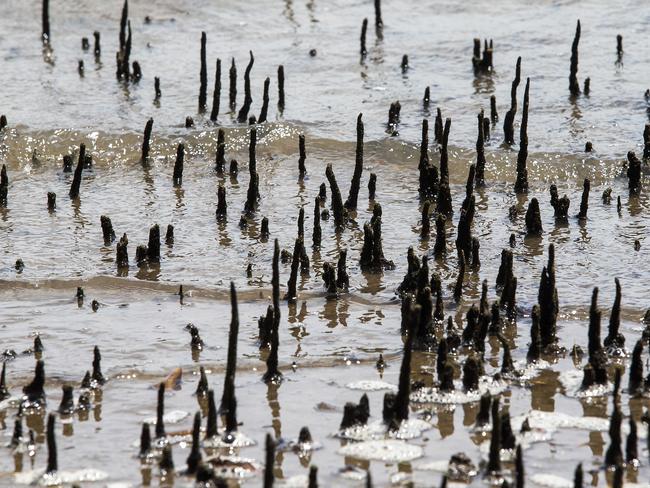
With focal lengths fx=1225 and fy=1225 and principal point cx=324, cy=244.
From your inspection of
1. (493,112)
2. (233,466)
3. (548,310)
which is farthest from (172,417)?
(493,112)

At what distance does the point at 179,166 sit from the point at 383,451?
6.13m

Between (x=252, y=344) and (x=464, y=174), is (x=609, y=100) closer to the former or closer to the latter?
(x=464, y=174)

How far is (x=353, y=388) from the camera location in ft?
24.3

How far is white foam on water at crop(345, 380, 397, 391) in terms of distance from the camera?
7.39 m

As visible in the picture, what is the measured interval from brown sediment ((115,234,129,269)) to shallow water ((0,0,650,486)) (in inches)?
4.6

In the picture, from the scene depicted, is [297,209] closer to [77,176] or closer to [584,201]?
[77,176]

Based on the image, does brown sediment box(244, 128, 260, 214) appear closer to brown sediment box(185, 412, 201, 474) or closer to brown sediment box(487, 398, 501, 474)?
brown sediment box(185, 412, 201, 474)

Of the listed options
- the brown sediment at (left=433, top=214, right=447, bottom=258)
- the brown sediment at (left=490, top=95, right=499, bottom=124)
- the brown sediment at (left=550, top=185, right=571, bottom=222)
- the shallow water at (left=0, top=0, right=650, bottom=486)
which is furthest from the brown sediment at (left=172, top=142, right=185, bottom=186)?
the brown sediment at (left=550, top=185, right=571, bottom=222)

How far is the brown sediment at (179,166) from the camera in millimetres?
12016

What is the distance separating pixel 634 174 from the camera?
1158 centimetres

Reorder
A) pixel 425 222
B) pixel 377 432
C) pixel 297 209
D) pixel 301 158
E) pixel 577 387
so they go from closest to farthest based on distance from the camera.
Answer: pixel 377 432, pixel 577 387, pixel 425 222, pixel 297 209, pixel 301 158

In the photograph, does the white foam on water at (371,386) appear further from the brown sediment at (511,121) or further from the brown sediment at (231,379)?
the brown sediment at (511,121)

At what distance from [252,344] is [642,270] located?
338cm

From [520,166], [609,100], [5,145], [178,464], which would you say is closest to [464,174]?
[520,166]
